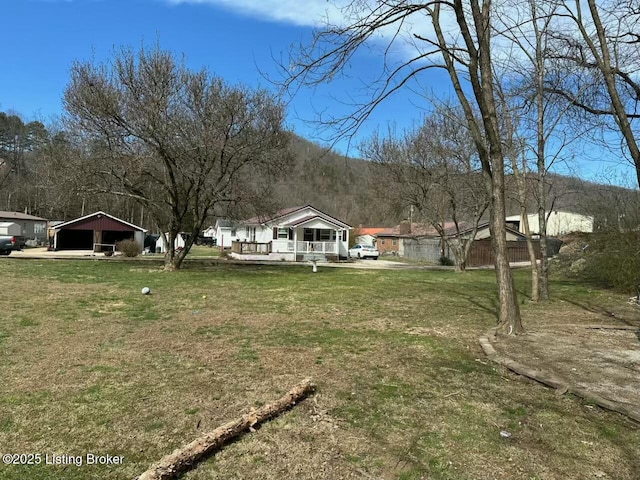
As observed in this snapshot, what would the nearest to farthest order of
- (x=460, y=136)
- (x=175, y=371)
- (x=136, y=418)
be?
(x=136, y=418) → (x=175, y=371) → (x=460, y=136)

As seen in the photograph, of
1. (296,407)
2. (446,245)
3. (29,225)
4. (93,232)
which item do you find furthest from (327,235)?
(296,407)

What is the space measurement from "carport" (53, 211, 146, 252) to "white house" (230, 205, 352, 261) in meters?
9.42

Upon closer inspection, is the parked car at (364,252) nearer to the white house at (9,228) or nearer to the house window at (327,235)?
the house window at (327,235)

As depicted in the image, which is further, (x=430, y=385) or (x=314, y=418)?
(x=430, y=385)

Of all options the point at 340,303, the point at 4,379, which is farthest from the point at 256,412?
the point at 340,303

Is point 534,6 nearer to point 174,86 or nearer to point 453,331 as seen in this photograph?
point 453,331

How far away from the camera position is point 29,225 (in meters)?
43.2

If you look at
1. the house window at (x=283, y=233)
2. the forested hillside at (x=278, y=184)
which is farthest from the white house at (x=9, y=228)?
the house window at (x=283, y=233)

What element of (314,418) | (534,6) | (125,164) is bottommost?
(314,418)

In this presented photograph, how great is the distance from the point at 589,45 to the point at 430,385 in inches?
322

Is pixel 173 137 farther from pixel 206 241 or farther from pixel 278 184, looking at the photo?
pixel 206 241

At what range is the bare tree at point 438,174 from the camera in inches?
877

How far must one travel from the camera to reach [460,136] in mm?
21938

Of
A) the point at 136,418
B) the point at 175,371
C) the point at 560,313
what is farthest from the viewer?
the point at 560,313
